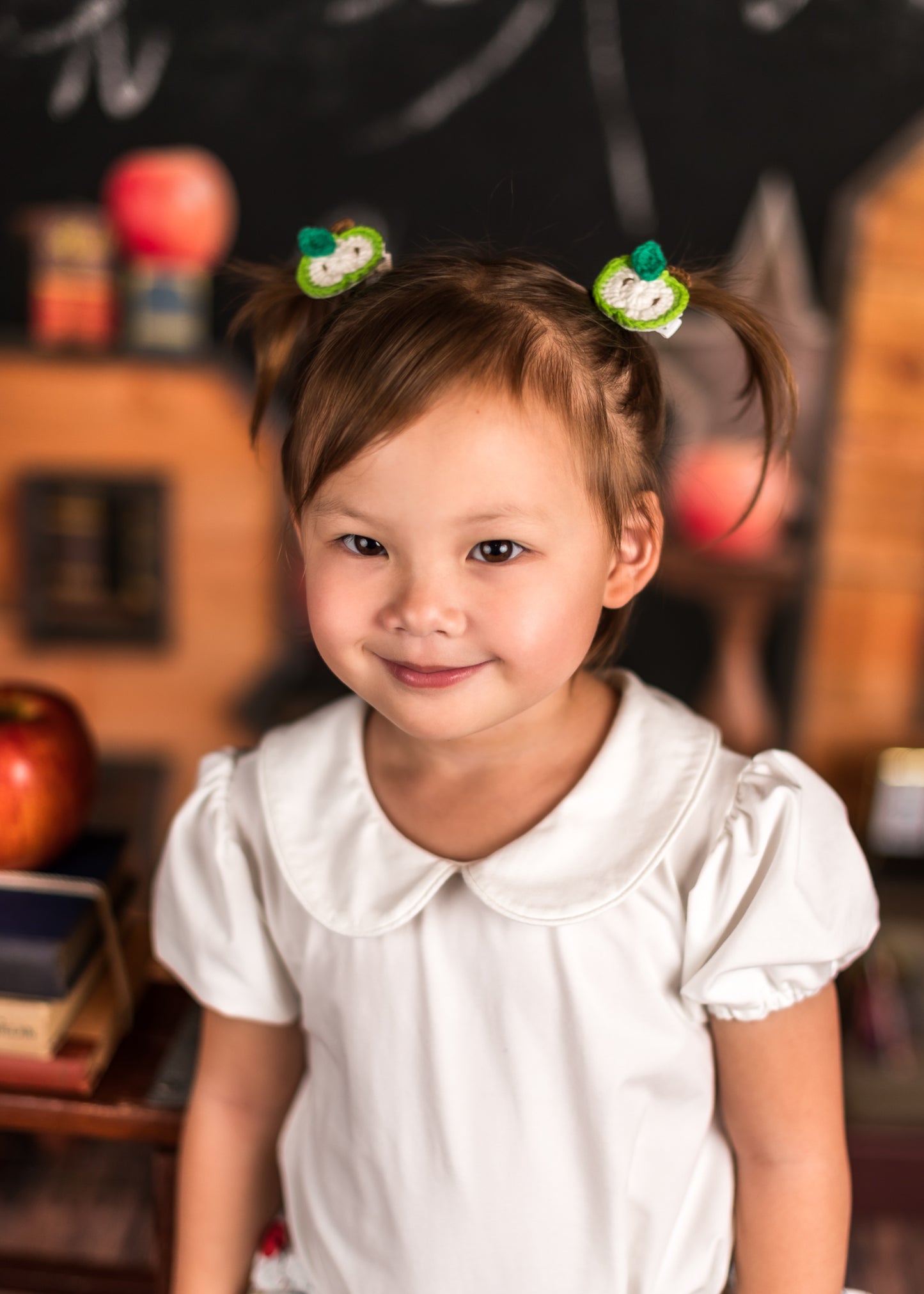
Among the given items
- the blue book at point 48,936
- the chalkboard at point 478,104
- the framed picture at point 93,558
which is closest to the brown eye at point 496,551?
the blue book at point 48,936

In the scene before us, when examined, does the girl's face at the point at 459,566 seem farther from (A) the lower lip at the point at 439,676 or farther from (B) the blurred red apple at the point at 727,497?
(B) the blurred red apple at the point at 727,497

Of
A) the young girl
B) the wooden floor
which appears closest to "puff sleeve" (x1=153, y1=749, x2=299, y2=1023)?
the young girl

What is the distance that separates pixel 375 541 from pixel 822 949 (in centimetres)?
37

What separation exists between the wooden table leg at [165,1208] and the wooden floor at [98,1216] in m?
0.65

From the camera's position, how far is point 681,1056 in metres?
0.72

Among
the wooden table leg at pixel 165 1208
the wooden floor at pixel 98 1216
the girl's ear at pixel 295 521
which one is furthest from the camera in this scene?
the wooden floor at pixel 98 1216

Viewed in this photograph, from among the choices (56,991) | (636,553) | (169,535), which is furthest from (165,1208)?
(169,535)

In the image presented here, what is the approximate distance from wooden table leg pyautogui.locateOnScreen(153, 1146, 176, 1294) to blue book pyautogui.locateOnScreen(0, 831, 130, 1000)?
0.16m

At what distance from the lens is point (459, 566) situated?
656 millimetres

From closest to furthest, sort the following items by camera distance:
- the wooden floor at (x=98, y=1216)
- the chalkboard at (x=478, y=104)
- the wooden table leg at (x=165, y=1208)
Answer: the wooden table leg at (x=165, y=1208)
the wooden floor at (x=98, y=1216)
the chalkboard at (x=478, y=104)

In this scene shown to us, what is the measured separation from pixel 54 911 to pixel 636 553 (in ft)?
1.69

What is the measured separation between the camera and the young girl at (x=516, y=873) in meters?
0.66

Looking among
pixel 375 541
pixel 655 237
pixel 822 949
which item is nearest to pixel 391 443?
pixel 375 541

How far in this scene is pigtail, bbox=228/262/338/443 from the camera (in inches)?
31.9
